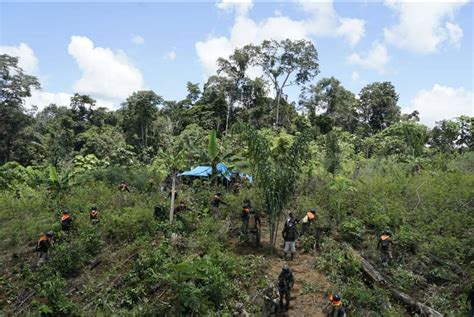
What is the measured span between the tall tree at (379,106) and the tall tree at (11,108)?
31.1m

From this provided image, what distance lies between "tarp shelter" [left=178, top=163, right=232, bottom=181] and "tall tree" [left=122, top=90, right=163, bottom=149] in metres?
16.6

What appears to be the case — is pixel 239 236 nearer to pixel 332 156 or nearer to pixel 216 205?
pixel 216 205

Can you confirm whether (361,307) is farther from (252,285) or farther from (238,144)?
(238,144)

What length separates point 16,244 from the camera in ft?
43.4

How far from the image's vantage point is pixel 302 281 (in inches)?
397

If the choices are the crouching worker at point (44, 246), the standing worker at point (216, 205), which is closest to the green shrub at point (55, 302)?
the crouching worker at point (44, 246)

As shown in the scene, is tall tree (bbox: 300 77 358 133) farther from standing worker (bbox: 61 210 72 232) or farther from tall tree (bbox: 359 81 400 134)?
standing worker (bbox: 61 210 72 232)

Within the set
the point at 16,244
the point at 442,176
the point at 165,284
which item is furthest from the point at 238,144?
the point at 165,284

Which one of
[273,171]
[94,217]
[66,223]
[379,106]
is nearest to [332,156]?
[273,171]

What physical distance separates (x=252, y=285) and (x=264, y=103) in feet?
96.3

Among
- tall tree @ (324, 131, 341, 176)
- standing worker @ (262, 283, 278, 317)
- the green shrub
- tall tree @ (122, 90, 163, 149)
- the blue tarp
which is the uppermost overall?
tall tree @ (122, 90, 163, 149)

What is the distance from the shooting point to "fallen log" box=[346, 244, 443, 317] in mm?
8828

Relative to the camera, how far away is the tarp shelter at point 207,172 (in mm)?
17875

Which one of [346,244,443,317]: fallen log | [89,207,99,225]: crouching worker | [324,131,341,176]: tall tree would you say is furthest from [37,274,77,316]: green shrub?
[324,131,341,176]: tall tree
